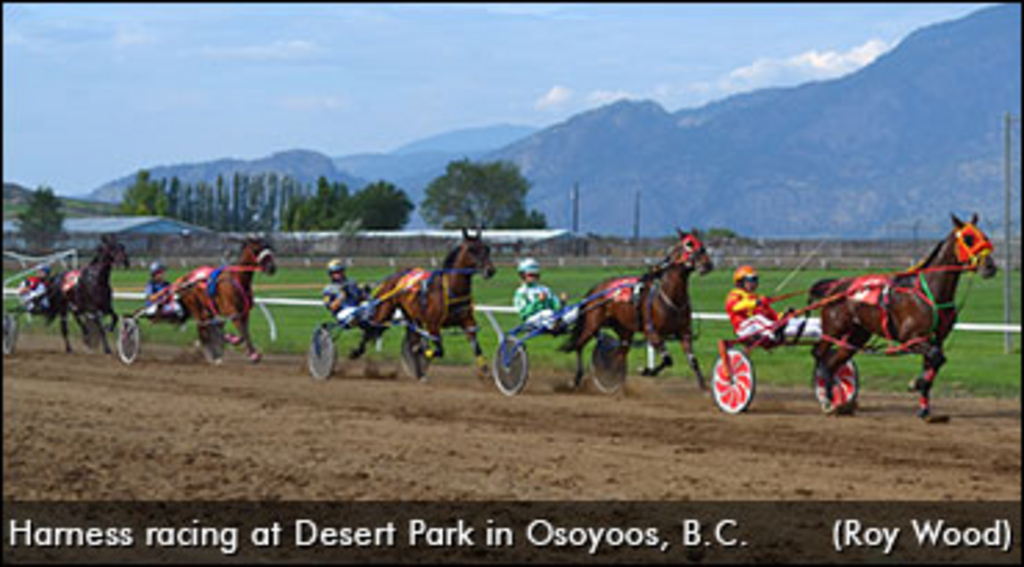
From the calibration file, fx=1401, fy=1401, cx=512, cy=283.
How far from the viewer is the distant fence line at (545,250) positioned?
48531 millimetres

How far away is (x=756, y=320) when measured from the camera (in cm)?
1323

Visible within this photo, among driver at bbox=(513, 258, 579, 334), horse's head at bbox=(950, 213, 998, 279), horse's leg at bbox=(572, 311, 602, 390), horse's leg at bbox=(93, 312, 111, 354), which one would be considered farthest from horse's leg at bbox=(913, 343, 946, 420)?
horse's leg at bbox=(93, 312, 111, 354)

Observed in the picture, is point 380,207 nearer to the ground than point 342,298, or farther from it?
farther from it

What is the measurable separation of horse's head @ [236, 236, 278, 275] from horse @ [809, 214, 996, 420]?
25.1 feet

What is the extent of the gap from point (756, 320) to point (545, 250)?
47.9 m

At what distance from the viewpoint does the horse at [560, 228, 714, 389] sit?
13726mm

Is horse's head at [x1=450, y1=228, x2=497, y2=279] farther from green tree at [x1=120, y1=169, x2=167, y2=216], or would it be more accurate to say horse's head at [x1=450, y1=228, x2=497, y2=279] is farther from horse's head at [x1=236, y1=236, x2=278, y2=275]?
green tree at [x1=120, y1=169, x2=167, y2=216]

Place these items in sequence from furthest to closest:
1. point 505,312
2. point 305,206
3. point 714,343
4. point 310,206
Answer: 1. point 310,206
2. point 305,206
3. point 714,343
4. point 505,312

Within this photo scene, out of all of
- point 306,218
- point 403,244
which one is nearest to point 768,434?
point 403,244

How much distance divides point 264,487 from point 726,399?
556 centimetres

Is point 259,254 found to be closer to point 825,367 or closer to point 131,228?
point 825,367

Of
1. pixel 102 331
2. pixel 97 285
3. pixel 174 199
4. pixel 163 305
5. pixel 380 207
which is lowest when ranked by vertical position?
pixel 102 331

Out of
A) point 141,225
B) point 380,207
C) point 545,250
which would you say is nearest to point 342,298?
point 545,250

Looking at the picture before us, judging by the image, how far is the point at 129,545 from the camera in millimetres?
7133
